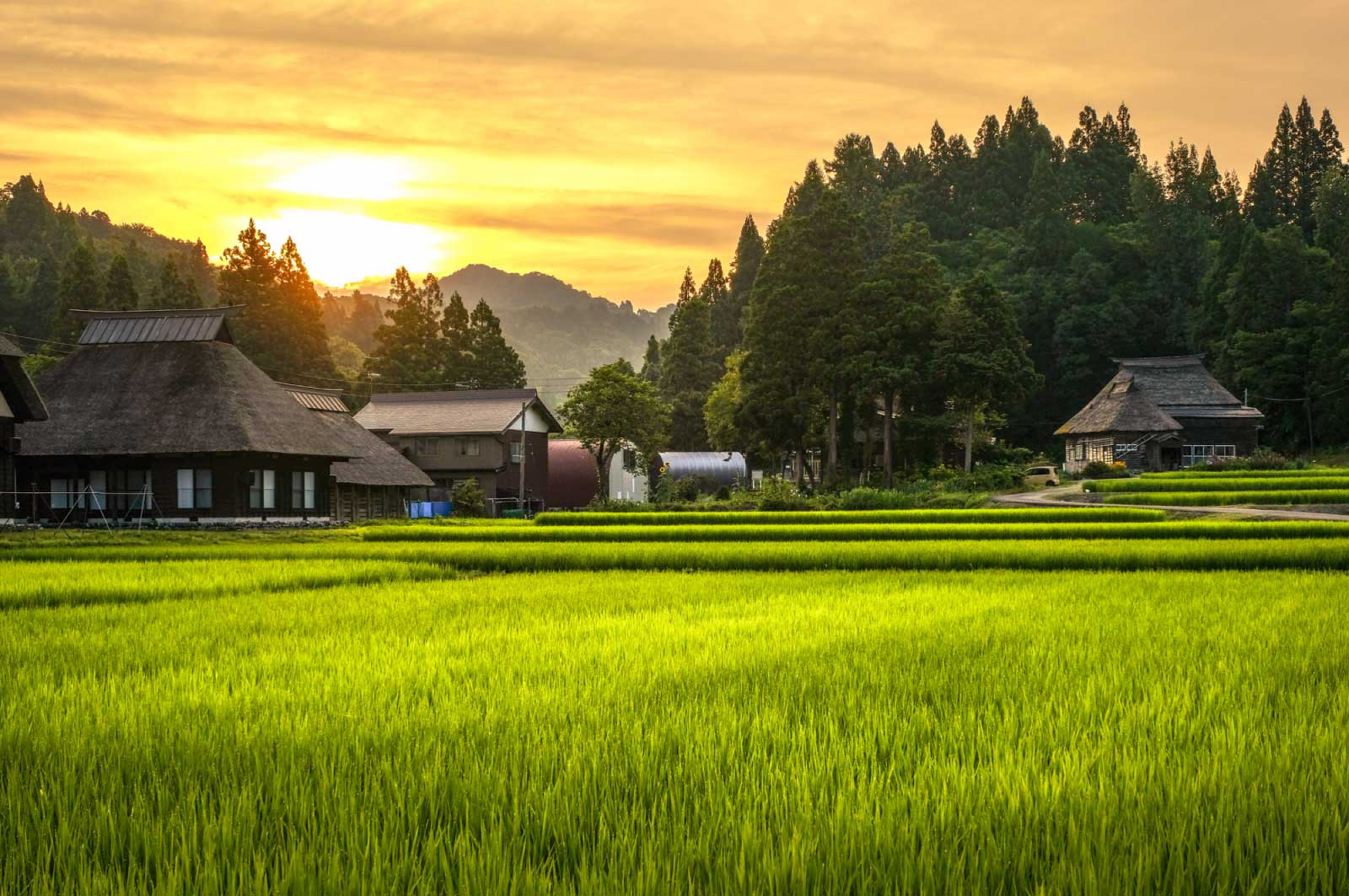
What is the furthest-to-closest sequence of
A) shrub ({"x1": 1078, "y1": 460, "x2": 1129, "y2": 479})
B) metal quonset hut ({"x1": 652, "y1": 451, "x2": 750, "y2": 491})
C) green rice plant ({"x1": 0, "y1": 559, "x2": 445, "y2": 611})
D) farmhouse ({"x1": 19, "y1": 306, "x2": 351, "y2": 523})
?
1. metal quonset hut ({"x1": 652, "y1": 451, "x2": 750, "y2": 491})
2. shrub ({"x1": 1078, "y1": 460, "x2": 1129, "y2": 479})
3. farmhouse ({"x1": 19, "y1": 306, "x2": 351, "y2": 523})
4. green rice plant ({"x1": 0, "y1": 559, "x2": 445, "y2": 611})

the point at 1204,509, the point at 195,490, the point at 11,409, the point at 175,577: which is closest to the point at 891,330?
the point at 1204,509

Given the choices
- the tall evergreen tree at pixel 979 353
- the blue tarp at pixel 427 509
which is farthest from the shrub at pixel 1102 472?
the blue tarp at pixel 427 509

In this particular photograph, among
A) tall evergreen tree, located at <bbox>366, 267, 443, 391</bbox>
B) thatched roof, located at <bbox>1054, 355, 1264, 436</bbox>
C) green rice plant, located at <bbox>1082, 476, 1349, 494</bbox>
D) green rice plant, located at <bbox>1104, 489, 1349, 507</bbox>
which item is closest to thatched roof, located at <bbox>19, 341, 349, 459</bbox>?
green rice plant, located at <bbox>1104, 489, 1349, 507</bbox>

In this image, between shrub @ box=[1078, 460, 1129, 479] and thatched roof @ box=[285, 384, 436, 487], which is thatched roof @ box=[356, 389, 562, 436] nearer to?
thatched roof @ box=[285, 384, 436, 487]

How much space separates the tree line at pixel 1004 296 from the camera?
51.5 m

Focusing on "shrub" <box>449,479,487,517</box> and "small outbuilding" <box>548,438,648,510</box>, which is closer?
"shrub" <box>449,479,487,517</box>

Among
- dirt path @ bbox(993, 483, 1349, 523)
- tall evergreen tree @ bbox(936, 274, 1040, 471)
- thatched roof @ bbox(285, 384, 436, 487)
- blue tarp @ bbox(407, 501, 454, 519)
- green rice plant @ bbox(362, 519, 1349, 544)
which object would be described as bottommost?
Result: blue tarp @ bbox(407, 501, 454, 519)

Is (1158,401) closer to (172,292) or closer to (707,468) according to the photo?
(707,468)

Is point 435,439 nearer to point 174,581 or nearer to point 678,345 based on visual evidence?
point 678,345

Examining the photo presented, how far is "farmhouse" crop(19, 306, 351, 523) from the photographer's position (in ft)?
116

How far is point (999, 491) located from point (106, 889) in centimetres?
4788

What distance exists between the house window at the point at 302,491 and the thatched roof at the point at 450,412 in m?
17.1

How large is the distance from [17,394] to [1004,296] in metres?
63.0

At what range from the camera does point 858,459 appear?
6047 centimetres
